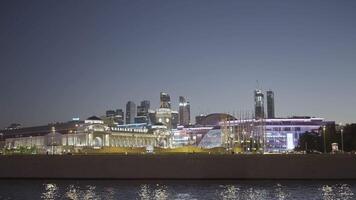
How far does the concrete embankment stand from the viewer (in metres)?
74.8

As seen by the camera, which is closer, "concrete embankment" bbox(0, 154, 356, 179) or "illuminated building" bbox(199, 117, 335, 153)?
"concrete embankment" bbox(0, 154, 356, 179)

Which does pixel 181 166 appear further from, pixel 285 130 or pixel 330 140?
pixel 285 130

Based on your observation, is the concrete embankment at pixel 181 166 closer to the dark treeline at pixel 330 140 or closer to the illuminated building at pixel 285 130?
the dark treeline at pixel 330 140

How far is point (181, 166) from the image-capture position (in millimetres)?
79625

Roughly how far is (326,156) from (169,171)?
78.7 feet

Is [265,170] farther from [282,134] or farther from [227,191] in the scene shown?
[282,134]

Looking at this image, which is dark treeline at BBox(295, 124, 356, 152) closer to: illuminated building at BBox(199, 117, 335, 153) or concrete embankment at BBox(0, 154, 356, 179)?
concrete embankment at BBox(0, 154, 356, 179)

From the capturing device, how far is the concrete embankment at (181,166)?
74812 millimetres

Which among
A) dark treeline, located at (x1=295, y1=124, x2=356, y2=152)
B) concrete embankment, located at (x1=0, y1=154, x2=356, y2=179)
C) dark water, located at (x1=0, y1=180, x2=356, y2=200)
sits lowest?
dark water, located at (x1=0, y1=180, x2=356, y2=200)

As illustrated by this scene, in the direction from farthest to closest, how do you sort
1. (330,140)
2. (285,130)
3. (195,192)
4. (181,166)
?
1. (285,130)
2. (330,140)
3. (181,166)
4. (195,192)

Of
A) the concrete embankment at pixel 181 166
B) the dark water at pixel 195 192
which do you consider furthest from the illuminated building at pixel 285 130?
the dark water at pixel 195 192

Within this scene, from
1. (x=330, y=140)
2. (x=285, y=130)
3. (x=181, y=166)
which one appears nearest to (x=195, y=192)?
(x=181, y=166)

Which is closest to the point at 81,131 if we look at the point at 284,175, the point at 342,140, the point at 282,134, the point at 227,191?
the point at 282,134

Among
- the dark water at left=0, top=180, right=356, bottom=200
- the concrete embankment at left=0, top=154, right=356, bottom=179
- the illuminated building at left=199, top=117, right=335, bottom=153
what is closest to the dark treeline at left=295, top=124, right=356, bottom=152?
the concrete embankment at left=0, top=154, right=356, bottom=179
